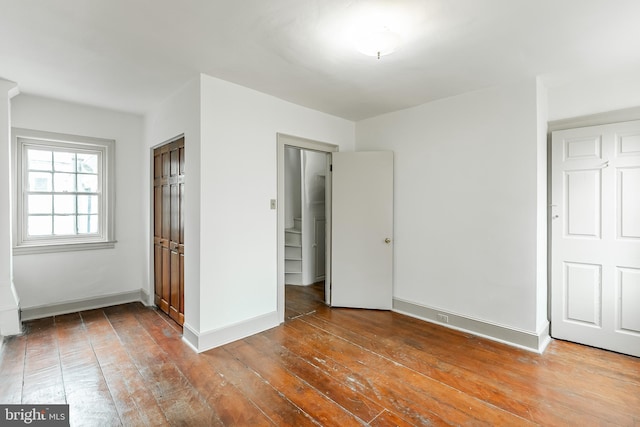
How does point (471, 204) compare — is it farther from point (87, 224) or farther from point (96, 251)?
point (87, 224)

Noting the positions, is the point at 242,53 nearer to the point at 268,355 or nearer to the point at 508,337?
the point at 268,355

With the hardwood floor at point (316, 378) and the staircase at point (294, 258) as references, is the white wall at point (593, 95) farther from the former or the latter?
the staircase at point (294, 258)

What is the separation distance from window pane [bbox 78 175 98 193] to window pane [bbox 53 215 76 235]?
374mm

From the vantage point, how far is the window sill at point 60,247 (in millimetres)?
3428

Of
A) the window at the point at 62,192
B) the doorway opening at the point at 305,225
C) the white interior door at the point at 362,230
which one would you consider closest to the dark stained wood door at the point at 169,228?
the window at the point at 62,192

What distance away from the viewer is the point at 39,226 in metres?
3.60

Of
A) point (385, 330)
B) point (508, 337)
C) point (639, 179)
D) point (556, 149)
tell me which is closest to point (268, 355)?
point (385, 330)

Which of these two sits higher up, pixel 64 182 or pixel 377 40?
pixel 377 40

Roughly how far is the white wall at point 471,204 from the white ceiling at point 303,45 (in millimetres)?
343

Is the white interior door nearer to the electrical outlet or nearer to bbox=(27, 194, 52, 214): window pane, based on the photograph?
the electrical outlet

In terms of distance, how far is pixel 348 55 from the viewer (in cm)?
239

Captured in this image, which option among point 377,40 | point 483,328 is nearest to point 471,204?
point 483,328

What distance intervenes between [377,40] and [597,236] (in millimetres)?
2728

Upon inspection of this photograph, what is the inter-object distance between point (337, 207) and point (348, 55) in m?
1.98
